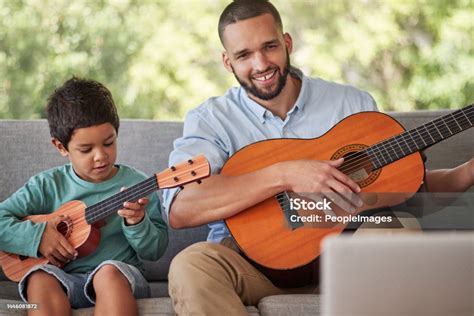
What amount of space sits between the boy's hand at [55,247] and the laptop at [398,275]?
1.30m

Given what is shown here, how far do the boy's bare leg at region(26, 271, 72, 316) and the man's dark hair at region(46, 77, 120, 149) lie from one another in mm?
363

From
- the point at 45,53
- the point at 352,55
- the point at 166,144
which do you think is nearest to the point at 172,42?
the point at 45,53

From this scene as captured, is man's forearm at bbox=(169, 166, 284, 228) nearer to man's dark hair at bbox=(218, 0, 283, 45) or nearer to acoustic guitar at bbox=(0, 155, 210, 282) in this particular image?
acoustic guitar at bbox=(0, 155, 210, 282)

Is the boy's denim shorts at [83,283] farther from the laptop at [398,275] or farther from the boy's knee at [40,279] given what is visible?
the laptop at [398,275]

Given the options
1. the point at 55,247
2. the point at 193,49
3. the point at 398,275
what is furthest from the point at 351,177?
the point at 193,49

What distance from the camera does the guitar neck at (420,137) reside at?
2.26 meters

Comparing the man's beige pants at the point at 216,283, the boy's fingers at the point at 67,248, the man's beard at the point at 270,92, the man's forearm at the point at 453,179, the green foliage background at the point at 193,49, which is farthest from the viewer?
the green foliage background at the point at 193,49

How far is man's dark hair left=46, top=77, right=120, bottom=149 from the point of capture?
2.36 metres

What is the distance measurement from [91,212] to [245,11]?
0.72 m

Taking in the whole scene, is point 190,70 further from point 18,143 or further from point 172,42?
point 18,143

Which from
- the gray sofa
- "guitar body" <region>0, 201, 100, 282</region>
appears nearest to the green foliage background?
the gray sofa

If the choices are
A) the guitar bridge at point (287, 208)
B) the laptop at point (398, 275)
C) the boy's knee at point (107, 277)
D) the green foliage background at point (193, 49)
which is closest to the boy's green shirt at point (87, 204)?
the boy's knee at point (107, 277)

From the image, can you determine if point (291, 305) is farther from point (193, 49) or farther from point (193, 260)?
point (193, 49)

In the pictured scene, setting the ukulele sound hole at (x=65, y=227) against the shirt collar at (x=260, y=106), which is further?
the shirt collar at (x=260, y=106)
